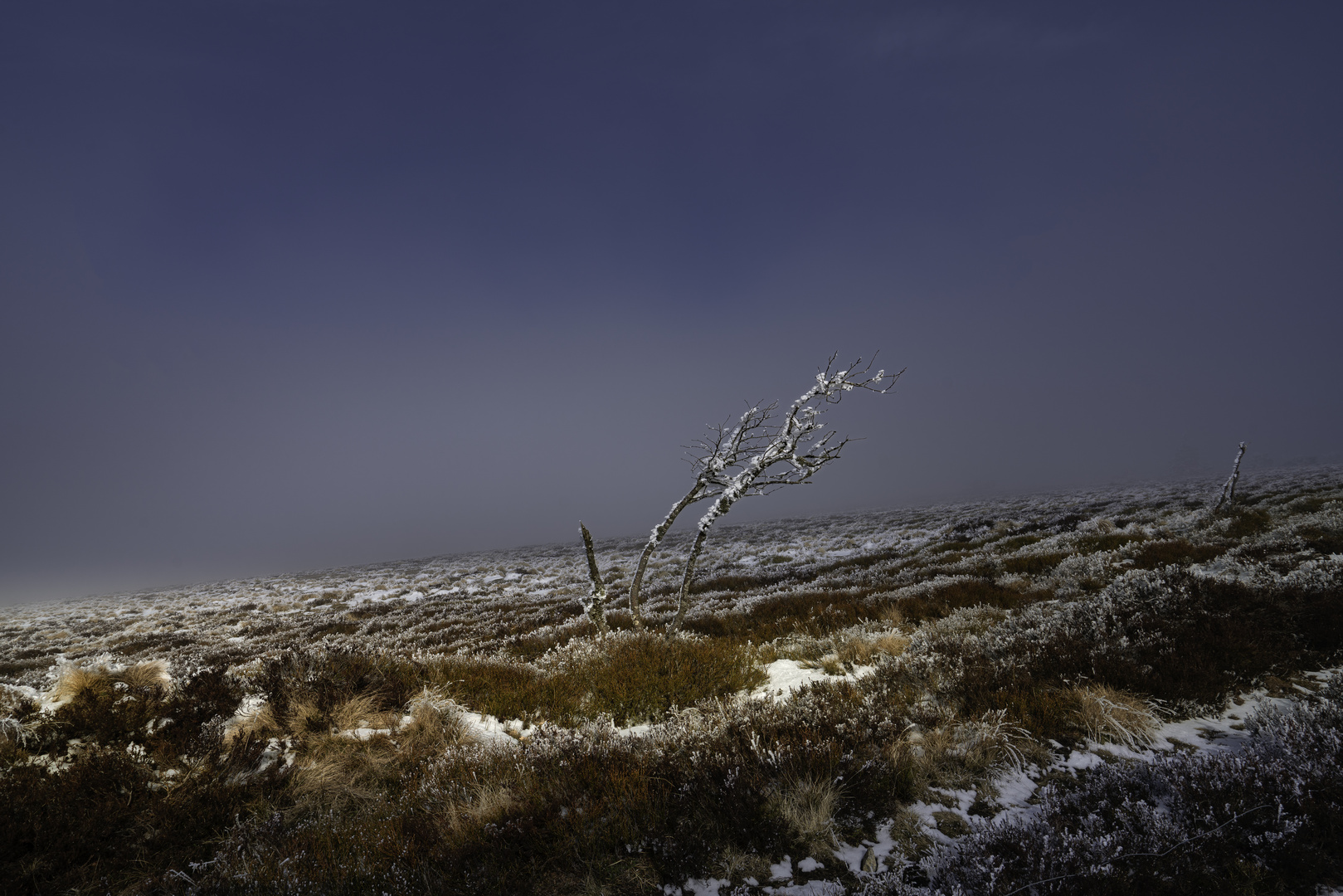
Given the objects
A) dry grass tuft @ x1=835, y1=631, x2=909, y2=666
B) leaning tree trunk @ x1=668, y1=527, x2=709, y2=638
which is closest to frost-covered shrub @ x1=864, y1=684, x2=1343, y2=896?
dry grass tuft @ x1=835, y1=631, x2=909, y2=666

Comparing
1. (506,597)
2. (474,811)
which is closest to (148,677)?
(474,811)

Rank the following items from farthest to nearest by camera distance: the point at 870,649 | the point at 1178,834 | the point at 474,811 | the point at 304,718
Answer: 1. the point at 870,649
2. the point at 304,718
3. the point at 474,811
4. the point at 1178,834

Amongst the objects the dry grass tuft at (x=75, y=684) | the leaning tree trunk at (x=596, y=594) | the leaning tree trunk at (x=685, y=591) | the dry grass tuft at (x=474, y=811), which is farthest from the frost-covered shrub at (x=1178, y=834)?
the dry grass tuft at (x=75, y=684)

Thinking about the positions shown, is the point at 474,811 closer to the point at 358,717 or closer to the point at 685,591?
the point at 358,717

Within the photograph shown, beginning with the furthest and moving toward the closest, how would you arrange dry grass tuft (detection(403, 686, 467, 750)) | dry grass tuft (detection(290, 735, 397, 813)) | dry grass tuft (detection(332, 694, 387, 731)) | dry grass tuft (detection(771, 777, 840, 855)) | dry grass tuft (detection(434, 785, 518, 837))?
dry grass tuft (detection(332, 694, 387, 731)) → dry grass tuft (detection(403, 686, 467, 750)) → dry grass tuft (detection(290, 735, 397, 813)) → dry grass tuft (detection(434, 785, 518, 837)) → dry grass tuft (detection(771, 777, 840, 855))

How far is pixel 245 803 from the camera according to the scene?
4094mm

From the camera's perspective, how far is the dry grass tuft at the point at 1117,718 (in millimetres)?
3953

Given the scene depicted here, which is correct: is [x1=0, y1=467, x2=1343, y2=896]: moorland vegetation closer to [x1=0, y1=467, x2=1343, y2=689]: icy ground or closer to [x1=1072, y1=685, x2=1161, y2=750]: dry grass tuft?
[x1=1072, y1=685, x2=1161, y2=750]: dry grass tuft

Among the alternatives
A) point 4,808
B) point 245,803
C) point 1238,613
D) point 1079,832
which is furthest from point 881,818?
point 4,808

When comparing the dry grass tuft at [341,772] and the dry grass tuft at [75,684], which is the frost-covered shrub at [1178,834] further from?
the dry grass tuft at [75,684]

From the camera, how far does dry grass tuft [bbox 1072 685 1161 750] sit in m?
3.95

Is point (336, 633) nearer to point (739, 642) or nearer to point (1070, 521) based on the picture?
point (739, 642)

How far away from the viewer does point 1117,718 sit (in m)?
4.08

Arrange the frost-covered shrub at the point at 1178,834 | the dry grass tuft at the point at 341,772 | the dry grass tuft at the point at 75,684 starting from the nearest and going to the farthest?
the frost-covered shrub at the point at 1178,834 → the dry grass tuft at the point at 341,772 → the dry grass tuft at the point at 75,684
